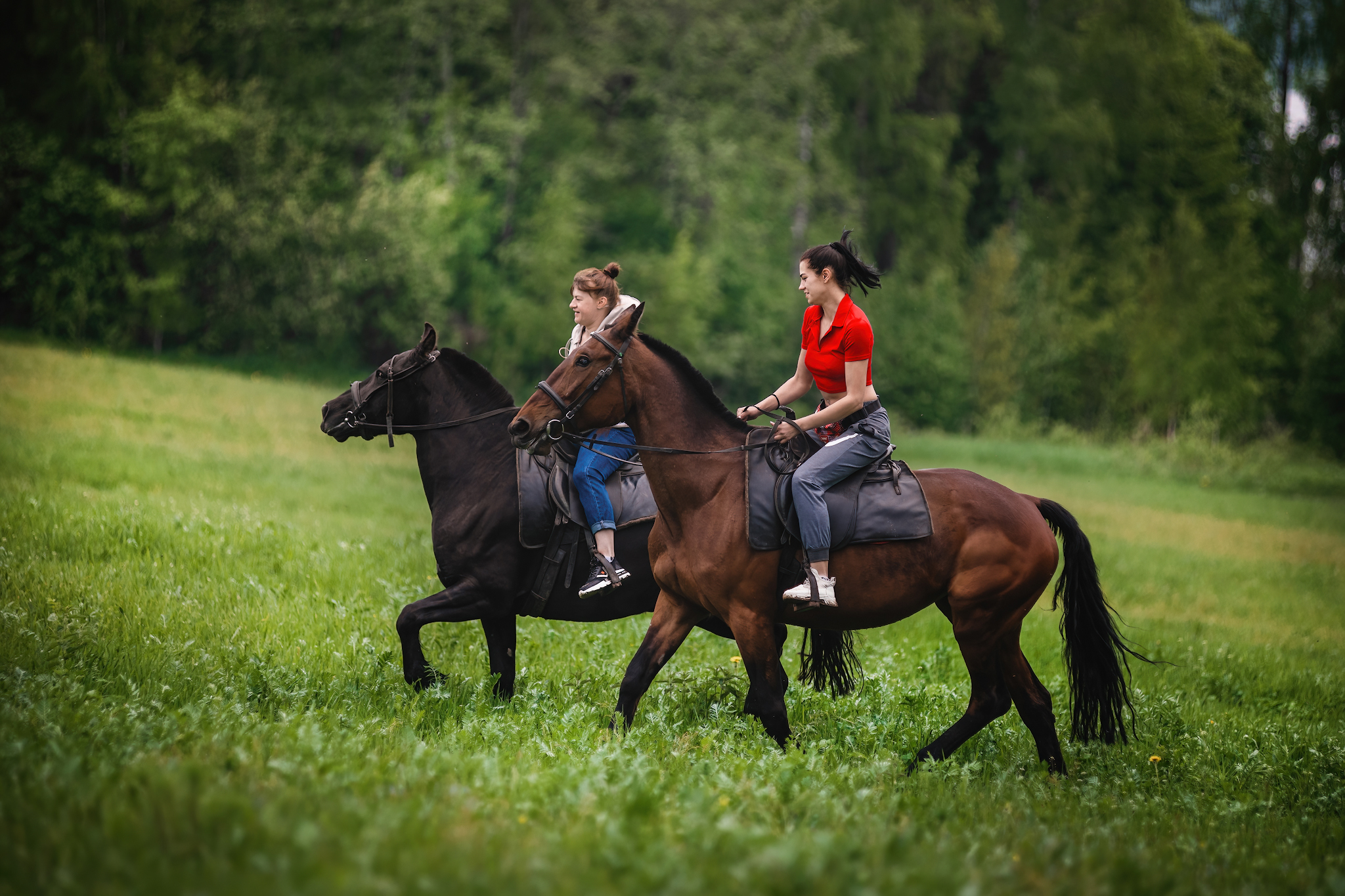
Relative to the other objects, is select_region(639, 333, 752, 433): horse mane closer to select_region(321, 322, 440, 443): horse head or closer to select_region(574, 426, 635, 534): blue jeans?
select_region(574, 426, 635, 534): blue jeans

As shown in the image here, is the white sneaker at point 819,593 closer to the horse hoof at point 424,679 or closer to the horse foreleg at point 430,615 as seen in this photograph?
the horse foreleg at point 430,615

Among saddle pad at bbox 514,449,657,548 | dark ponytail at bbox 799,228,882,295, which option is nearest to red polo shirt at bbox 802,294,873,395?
dark ponytail at bbox 799,228,882,295

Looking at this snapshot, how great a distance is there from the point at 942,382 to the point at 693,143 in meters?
14.1

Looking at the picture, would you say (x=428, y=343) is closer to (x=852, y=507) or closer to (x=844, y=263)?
(x=844, y=263)

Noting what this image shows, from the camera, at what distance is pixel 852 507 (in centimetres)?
695

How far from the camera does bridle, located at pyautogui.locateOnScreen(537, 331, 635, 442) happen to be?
6.53 m

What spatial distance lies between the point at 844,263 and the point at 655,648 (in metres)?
2.80

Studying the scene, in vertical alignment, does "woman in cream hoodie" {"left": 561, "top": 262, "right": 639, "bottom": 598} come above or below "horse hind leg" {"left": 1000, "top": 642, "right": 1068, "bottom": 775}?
above

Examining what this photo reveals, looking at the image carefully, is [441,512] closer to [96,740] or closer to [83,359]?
[96,740]

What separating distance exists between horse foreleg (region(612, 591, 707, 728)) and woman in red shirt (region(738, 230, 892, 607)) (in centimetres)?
73

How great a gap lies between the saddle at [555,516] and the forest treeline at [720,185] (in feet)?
78.9

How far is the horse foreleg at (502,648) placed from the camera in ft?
25.5

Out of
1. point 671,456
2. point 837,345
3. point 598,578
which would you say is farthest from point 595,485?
point 837,345

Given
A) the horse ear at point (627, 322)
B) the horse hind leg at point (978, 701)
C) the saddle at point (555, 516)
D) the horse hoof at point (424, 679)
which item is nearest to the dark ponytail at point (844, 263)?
the horse ear at point (627, 322)
